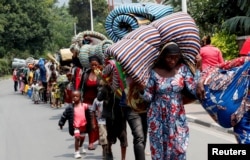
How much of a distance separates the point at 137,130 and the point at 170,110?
151 centimetres

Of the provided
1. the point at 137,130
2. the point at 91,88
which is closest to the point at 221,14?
the point at 91,88

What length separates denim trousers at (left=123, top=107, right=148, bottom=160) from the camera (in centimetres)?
618

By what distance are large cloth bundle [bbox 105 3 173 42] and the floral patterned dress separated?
1.32 m

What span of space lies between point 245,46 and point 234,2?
1409cm

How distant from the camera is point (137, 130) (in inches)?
247

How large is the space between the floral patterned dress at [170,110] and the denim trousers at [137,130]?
1.25 meters

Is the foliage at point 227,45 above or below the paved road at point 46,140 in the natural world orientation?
above

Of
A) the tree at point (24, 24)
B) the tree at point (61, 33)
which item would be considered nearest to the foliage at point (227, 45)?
the tree at point (24, 24)

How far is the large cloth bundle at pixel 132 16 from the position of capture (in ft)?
19.9

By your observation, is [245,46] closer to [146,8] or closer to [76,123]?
[146,8]

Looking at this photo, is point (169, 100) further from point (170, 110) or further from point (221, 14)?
point (221, 14)

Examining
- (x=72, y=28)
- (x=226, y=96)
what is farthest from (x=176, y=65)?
(x=72, y=28)

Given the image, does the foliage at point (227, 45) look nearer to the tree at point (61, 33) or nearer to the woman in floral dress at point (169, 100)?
the woman in floral dress at point (169, 100)

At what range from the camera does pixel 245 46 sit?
4512mm
